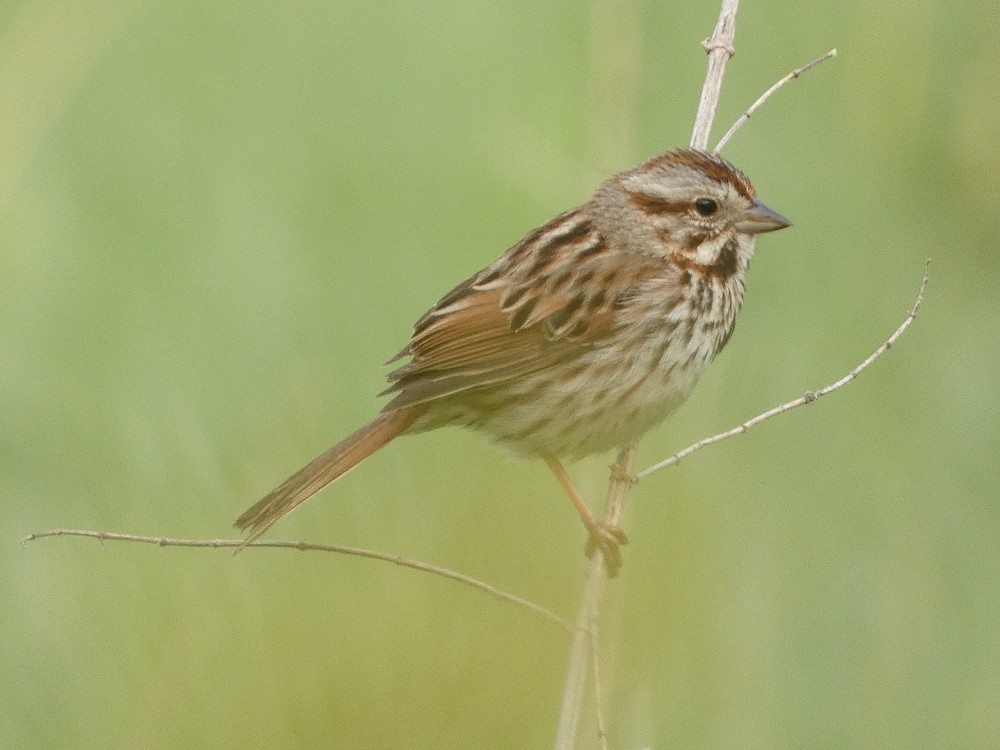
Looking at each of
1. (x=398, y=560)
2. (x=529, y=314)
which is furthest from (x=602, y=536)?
(x=529, y=314)

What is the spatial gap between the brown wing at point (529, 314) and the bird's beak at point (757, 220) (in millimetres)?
201

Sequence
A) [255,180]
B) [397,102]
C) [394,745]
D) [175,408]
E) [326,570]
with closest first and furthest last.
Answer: [394,745]
[326,570]
[175,408]
[255,180]
[397,102]

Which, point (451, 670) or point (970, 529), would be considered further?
point (970, 529)

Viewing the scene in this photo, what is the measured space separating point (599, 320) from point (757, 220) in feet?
1.19

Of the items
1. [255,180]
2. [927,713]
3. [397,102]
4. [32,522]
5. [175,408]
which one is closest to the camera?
[175,408]

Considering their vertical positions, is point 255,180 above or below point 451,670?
above

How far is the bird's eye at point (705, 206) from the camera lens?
274 cm

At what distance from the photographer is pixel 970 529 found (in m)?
2.53

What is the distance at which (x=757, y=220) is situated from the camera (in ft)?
8.89

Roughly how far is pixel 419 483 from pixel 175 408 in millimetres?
274

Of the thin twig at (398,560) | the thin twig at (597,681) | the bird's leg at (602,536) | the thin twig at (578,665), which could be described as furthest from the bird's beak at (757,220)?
the thin twig at (398,560)

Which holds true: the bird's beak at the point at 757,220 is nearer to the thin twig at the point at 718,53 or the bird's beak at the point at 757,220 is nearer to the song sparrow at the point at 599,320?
the song sparrow at the point at 599,320

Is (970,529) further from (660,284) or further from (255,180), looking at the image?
(255,180)

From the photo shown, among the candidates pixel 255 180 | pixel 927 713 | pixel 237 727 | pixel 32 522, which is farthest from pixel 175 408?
pixel 255 180
